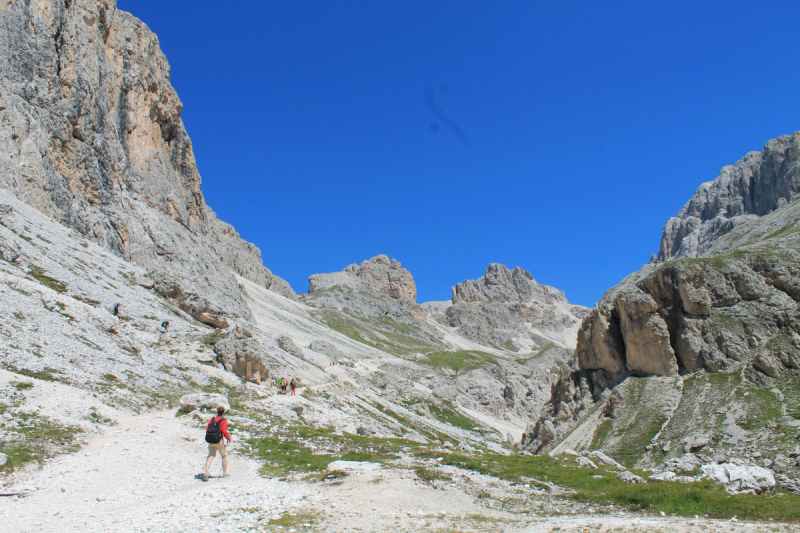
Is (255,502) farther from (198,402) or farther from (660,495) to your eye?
(198,402)

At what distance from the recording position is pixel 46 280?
1372 inches

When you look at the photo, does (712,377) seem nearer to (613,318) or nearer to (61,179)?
(613,318)

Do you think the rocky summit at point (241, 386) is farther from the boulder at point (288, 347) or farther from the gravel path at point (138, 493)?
the boulder at point (288, 347)

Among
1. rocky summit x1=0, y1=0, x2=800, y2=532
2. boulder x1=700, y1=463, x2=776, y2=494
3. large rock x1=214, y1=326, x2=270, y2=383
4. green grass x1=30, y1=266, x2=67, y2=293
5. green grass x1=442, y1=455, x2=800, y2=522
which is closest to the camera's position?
green grass x1=442, y1=455, x2=800, y2=522

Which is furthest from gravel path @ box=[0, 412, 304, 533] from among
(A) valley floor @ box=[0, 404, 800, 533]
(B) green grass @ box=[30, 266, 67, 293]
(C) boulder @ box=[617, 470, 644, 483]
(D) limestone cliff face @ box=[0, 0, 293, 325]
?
(D) limestone cliff face @ box=[0, 0, 293, 325]

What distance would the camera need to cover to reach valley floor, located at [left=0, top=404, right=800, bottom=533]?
11.9 m

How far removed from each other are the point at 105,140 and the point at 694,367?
78236 millimetres

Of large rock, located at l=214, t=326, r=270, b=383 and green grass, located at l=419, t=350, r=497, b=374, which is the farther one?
green grass, located at l=419, t=350, r=497, b=374

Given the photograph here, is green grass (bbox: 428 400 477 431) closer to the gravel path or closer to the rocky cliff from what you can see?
the rocky cliff

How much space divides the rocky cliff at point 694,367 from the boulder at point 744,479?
13880mm

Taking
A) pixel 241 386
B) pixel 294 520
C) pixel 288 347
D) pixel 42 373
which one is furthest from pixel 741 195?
pixel 42 373

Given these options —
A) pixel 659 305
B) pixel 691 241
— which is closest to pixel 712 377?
pixel 659 305

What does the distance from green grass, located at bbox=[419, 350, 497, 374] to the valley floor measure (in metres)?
115

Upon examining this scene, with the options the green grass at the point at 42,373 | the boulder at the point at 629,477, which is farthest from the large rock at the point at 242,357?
the boulder at the point at 629,477
